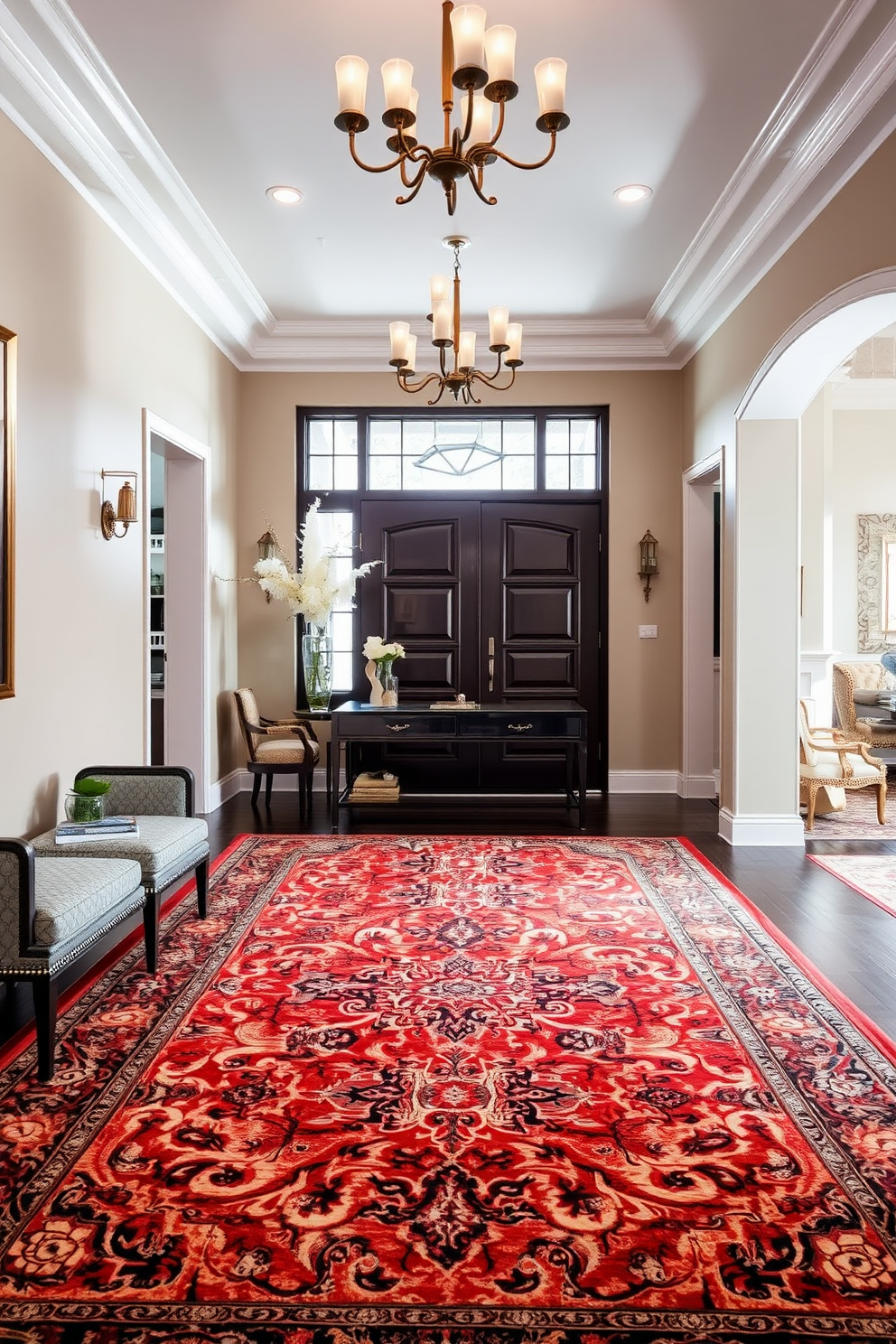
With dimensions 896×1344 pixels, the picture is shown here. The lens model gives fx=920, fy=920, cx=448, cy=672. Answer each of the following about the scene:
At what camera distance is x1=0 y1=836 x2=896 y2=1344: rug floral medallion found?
172cm

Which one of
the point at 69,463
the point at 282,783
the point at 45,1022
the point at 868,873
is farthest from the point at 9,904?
the point at 282,783

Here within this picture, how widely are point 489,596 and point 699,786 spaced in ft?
7.08

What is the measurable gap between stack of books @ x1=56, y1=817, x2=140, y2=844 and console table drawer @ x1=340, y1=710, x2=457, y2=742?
2.42m

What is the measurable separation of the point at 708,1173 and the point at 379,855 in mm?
3111

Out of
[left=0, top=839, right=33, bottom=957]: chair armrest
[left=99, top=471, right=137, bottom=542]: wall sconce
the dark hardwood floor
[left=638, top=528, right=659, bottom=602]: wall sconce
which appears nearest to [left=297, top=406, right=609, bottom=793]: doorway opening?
[left=638, top=528, right=659, bottom=602]: wall sconce

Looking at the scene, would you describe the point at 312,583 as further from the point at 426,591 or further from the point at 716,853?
the point at 716,853

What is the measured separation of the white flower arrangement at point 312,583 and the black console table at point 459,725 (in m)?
0.96

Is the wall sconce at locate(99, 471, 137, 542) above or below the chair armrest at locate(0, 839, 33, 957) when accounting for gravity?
above

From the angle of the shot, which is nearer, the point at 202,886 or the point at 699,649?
the point at 202,886

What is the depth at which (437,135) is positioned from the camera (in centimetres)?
411

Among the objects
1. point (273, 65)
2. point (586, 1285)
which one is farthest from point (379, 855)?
point (273, 65)

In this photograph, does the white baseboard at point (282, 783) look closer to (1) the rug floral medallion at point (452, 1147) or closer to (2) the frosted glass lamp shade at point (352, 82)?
(1) the rug floral medallion at point (452, 1147)

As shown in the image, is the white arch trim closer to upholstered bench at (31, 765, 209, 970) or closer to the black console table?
the black console table

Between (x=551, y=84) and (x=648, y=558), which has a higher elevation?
(x=551, y=84)
